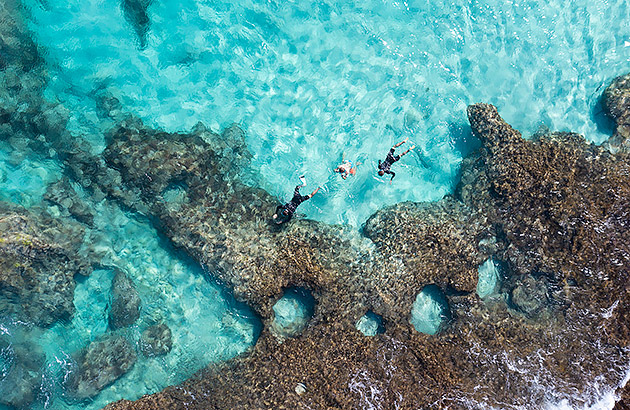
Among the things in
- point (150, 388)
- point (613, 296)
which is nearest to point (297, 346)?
point (150, 388)

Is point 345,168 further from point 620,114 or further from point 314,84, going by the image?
point 620,114

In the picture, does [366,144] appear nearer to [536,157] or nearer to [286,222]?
[286,222]

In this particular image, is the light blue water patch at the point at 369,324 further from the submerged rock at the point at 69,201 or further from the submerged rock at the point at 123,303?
the submerged rock at the point at 69,201

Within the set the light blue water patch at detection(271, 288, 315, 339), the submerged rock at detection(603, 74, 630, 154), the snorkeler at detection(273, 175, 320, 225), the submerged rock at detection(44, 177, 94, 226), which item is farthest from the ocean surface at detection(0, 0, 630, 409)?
the light blue water patch at detection(271, 288, 315, 339)

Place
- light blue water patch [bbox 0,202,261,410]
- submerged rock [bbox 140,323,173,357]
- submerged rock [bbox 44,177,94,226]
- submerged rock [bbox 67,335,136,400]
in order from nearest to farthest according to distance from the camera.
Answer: submerged rock [bbox 67,335,136,400] < light blue water patch [bbox 0,202,261,410] < submerged rock [bbox 140,323,173,357] < submerged rock [bbox 44,177,94,226]

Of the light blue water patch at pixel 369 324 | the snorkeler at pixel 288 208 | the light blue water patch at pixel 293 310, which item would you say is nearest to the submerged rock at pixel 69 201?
the snorkeler at pixel 288 208

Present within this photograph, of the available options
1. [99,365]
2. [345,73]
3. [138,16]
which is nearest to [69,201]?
[99,365]

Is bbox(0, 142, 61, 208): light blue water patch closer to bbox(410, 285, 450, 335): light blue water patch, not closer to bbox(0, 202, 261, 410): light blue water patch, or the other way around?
bbox(0, 202, 261, 410): light blue water patch

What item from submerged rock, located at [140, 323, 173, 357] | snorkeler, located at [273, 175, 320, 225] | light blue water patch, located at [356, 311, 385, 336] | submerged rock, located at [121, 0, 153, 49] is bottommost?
submerged rock, located at [140, 323, 173, 357]
